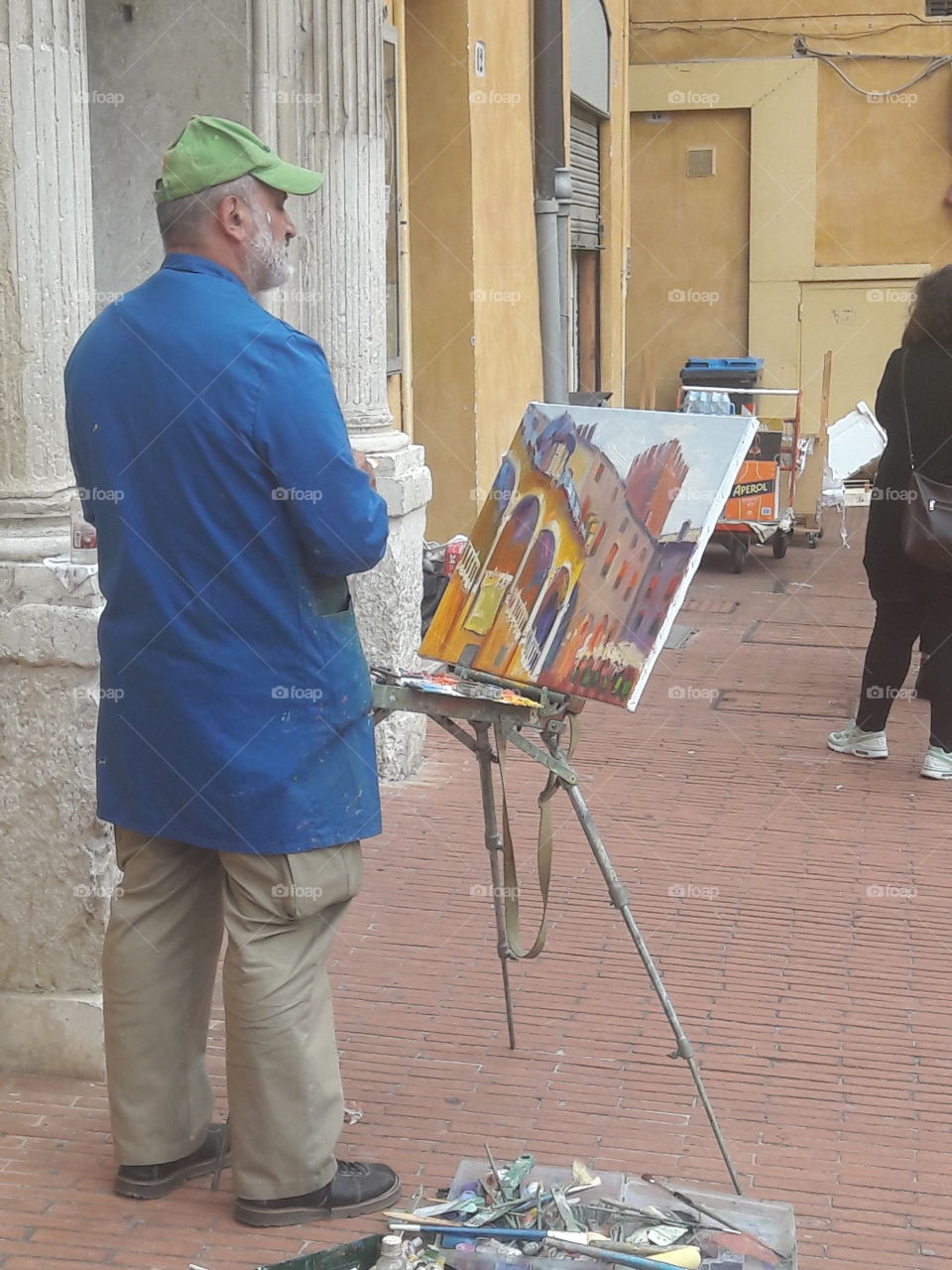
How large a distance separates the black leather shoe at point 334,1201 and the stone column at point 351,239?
9.97ft

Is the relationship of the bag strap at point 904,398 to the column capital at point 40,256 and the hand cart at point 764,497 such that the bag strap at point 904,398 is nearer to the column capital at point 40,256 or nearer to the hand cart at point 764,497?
the column capital at point 40,256

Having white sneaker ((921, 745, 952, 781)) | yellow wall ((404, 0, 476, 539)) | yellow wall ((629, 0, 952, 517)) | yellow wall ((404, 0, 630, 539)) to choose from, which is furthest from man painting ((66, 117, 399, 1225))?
yellow wall ((629, 0, 952, 517))

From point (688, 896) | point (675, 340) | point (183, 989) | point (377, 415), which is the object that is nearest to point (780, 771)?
point (688, 896)

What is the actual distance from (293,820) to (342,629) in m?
0.39

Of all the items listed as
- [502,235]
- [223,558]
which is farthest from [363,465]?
[502,235]

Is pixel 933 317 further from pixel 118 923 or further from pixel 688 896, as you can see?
pixel 118 923

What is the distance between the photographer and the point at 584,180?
1420cm

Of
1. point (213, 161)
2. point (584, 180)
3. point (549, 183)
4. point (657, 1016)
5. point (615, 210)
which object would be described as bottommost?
point (657, 1016)

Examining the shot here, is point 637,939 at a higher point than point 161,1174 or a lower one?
higher

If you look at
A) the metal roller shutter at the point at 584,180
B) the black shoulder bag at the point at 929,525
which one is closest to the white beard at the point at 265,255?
the black shoulder bag at the point at 929,525

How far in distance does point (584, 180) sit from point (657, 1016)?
1088 centimetres

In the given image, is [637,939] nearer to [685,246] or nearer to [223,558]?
[223,558]

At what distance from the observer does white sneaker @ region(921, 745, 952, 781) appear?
6.81 meters

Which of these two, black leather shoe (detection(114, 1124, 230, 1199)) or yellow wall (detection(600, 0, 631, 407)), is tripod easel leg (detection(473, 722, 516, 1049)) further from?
yellow wall (detection(600, 0, 631, 407))
